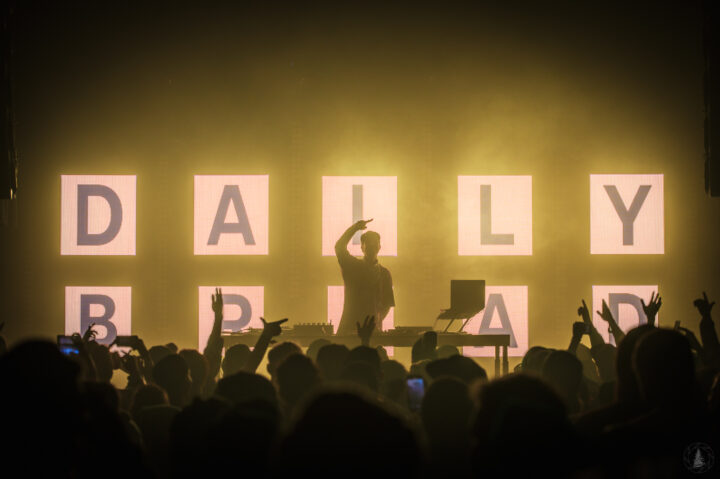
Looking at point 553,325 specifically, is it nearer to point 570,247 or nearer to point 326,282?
point 570,247

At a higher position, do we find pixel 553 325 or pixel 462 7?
pixel 462 7

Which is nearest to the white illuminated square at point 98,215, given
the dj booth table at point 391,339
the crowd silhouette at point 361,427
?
the dj booth table at point 391,339

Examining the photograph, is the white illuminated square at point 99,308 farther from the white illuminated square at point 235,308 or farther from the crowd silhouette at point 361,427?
the crowd silhouette at point 361,427

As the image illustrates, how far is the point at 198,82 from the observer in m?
9.16

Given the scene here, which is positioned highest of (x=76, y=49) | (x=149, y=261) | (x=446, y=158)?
(x=76, y=49)

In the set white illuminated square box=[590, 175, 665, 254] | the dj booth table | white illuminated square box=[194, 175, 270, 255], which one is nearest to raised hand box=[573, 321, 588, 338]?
the dj booth table

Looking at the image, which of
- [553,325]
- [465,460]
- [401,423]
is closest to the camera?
[401,423]

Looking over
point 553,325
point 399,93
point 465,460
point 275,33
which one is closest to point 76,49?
point 275,33

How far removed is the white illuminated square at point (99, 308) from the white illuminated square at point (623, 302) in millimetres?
5834

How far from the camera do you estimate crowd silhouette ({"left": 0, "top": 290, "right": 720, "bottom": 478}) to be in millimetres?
1395

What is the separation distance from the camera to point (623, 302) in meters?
9.01

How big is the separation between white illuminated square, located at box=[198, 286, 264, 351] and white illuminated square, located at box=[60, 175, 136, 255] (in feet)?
3.75

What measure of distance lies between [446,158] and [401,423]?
25.9 feet

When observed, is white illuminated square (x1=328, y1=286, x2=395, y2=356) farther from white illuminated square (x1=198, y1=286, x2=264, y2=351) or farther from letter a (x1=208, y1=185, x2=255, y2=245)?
letter a (x1=208, y1=185, x2=255, y2=245)
